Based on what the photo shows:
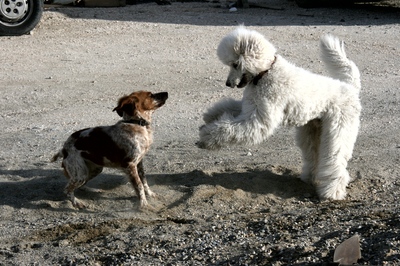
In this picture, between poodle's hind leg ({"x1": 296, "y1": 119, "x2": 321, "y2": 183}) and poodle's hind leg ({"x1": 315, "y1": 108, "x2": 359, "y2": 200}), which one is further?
poodle's hind leg ({"x1": 296, "y1": 119, "x2": 321, "y2": 183})

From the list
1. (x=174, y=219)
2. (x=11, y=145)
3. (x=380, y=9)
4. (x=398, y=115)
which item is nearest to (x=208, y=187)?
(x=174, y=219)

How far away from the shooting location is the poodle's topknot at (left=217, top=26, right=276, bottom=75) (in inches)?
294

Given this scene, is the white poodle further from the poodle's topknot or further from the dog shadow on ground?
the dog shadow on ground

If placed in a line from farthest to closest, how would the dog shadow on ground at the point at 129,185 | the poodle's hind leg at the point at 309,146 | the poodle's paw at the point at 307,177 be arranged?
1. the poodle's paw at the point at 307,177
2. the poodle's hind leg at the point at 309,146
3. the dog shadow on ground at the point at 129,185

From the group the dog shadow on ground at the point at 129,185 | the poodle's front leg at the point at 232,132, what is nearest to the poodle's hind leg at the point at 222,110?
the poodle's front leg at the point at 232,132

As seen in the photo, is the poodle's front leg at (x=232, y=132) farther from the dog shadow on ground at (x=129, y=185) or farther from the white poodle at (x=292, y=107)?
the dog shadow on ground at (x=129, y=185)

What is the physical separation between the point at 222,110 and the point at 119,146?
1.20 metres

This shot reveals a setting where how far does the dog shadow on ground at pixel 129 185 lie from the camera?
790 cm

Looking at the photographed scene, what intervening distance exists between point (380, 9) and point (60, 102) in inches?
399

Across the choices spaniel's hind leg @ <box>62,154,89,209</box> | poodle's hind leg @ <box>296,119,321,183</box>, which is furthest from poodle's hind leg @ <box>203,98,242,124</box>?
spaniel's hind leg @ <box>62,154,89,209</box>

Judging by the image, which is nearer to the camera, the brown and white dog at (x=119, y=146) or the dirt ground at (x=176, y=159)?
the dirt ground at (x=176, y=159)

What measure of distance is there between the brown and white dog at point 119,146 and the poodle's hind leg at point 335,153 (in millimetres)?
1865

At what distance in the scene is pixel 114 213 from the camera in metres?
7.57

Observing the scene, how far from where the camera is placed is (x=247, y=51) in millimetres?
7461
